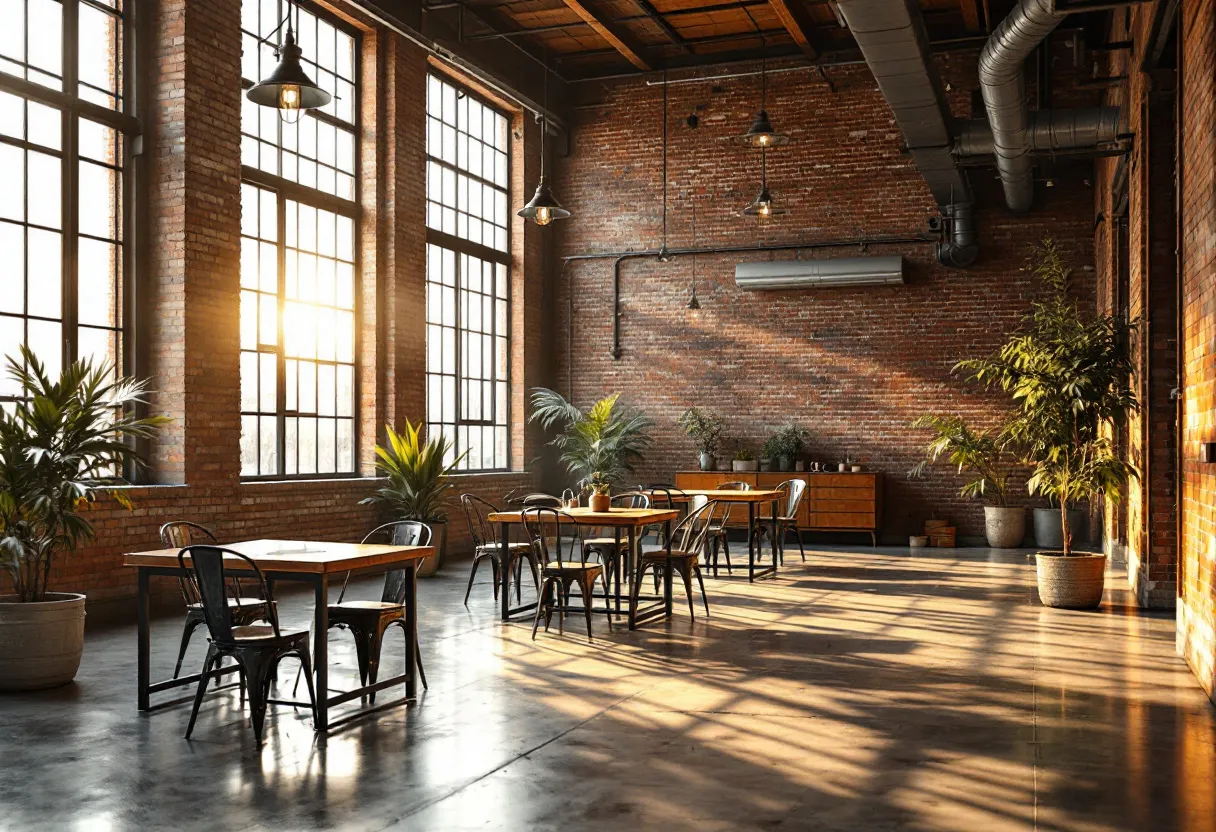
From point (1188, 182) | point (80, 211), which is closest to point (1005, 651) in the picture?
point (1188, 182)

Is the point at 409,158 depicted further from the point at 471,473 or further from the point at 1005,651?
the point at 1005,651

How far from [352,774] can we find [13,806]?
1.15m

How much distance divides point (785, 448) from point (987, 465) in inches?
92.8

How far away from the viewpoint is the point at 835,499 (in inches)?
539

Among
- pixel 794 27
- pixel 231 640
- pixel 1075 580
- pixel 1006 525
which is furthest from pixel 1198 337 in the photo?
pixel 794 27

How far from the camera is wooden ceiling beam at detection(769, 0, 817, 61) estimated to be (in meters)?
12.3

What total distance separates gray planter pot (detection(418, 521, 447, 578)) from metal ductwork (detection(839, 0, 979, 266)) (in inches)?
229

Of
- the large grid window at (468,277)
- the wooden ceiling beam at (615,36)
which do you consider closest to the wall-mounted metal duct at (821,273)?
the wooden ceiling beam at (615,36)

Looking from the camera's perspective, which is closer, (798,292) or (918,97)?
(918,97)

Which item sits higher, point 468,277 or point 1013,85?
point 1013,85

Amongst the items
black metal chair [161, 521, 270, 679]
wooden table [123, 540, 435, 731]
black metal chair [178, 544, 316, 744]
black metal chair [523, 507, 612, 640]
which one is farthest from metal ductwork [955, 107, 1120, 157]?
black metal chair [178, 544, 316, 744]

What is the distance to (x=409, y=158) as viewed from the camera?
471 inches

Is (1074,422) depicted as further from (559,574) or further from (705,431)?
(705,431)

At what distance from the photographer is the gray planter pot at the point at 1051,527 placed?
511 inches
